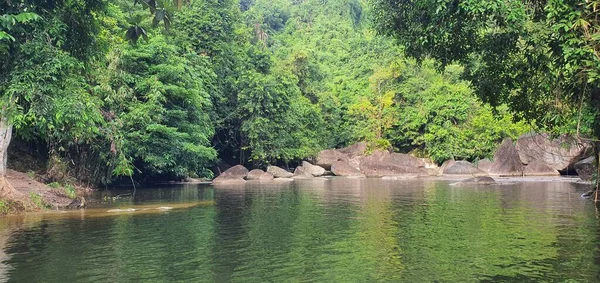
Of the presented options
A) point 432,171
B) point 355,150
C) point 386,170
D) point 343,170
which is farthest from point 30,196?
point 355,150

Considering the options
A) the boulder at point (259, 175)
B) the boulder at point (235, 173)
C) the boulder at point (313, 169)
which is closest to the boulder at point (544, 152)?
the boulder at point (313, 169)

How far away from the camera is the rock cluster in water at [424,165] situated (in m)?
41.8

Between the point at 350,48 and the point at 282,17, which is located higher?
the point at 282,17

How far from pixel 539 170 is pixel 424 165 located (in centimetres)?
1221

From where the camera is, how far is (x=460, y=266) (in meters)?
9.38

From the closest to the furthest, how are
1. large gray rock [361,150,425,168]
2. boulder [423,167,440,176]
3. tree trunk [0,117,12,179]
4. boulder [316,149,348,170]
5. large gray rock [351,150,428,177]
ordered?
1. tree trunk [0,117,12,179]
2. large gray rock [351,150,428,177]
3. boulder [423,167,440,176]
4. large gray rock [361,150,425,168]
5. boulder [316,149,348,170]

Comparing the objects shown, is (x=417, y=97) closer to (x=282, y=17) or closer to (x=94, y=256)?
(x=282, y=17)

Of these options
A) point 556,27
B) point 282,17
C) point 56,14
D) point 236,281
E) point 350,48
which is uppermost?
point 282,17

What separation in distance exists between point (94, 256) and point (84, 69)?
27.2 feet

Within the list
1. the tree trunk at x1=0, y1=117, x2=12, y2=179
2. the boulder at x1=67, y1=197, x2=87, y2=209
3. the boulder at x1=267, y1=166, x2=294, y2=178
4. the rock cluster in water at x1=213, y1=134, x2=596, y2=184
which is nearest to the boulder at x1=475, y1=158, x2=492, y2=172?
the rock cluster in water at x1=213, y1=134, x2=596, y2=184

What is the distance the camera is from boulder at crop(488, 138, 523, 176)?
1726 inches

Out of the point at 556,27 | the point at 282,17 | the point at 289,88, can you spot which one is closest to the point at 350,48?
the point at 282,17

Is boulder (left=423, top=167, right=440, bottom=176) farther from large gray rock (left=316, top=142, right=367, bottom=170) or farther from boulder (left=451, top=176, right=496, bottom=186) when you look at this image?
boulder (left=451, top=176, right=496, bottom=186)

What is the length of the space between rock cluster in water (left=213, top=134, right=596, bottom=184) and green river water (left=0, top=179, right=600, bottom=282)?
21892 mm
